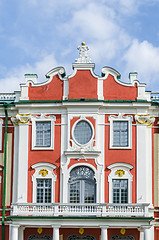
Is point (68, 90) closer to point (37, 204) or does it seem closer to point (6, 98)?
point (6, 98)

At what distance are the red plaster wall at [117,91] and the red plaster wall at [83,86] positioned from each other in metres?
0.74

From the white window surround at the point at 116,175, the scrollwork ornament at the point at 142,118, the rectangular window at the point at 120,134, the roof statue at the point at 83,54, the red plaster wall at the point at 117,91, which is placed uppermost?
the roof statue at the point at 83,54

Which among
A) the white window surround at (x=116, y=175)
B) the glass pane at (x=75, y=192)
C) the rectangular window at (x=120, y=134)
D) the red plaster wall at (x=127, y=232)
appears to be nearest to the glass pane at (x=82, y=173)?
the glass pane at (x=75, y=192)

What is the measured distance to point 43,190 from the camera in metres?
33.0

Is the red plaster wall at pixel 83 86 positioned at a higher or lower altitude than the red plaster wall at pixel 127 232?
higher

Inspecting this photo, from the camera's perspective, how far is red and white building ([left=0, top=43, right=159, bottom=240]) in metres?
32.6

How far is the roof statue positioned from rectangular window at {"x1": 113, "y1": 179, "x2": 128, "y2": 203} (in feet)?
27.0

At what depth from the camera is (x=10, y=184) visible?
3369cm

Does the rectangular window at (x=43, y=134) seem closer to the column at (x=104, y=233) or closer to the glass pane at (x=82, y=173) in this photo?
the glass pane at (x=82, y=173)

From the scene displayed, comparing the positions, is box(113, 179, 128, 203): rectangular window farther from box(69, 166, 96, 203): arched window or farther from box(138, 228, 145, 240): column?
box(138, 228, 145, 240): column

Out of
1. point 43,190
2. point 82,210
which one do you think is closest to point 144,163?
point 82,210

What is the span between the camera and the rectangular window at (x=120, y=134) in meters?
33.3

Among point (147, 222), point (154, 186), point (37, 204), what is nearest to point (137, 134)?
point (154, 186)

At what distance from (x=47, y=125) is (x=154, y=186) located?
8.02 metres
